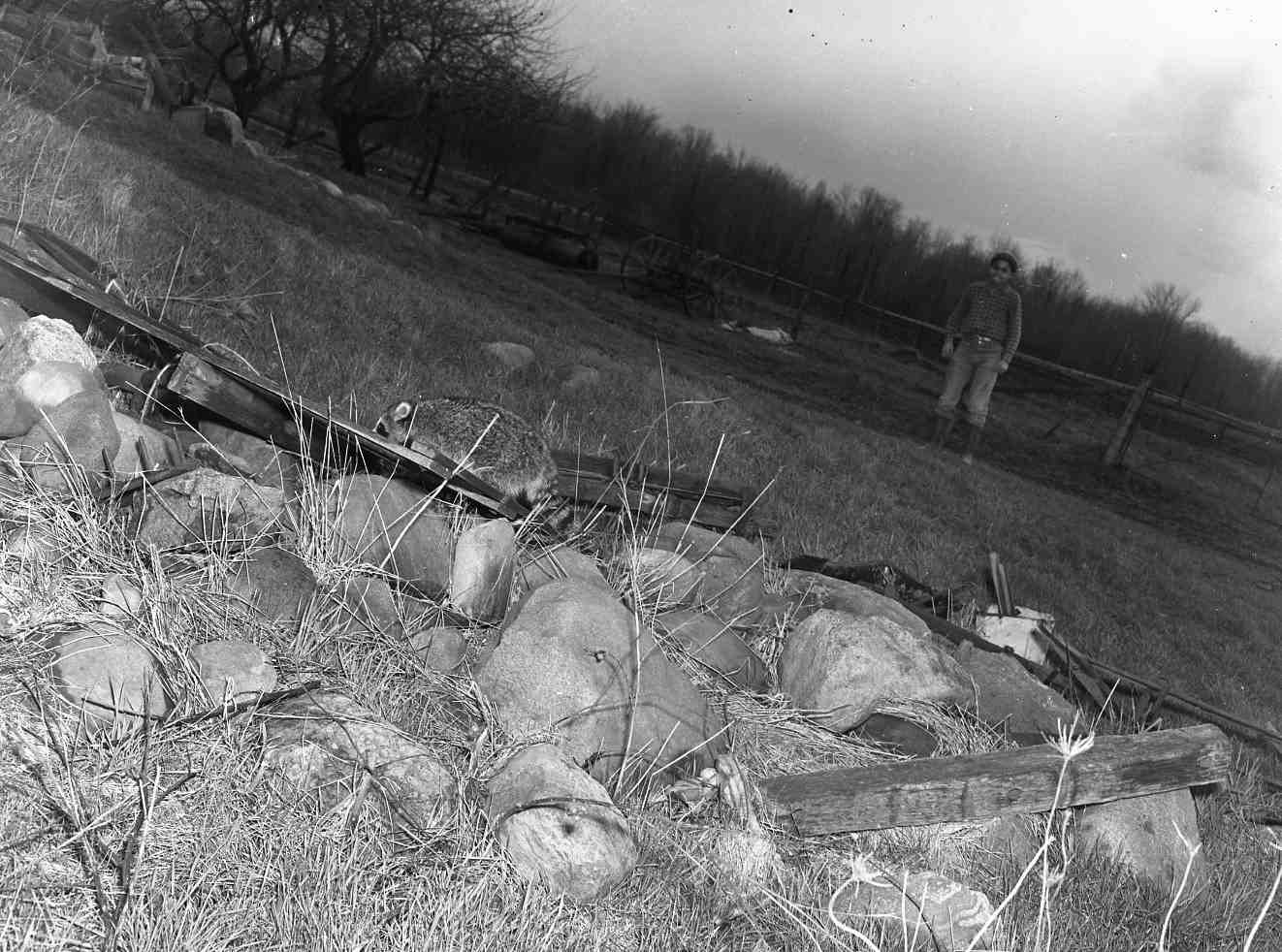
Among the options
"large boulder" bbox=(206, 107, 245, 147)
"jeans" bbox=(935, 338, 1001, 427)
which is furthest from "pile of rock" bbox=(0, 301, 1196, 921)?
"large boulder" bbox=(206, 107, 245, 147)

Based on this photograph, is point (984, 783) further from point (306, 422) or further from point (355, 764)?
point (306, 422)

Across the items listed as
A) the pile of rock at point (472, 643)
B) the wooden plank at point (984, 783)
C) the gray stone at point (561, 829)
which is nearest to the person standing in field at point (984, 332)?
the pile of rock at point (472, 643)

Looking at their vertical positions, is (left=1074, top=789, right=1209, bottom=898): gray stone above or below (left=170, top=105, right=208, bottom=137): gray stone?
below

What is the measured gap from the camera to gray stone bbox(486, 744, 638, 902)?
2.17 m

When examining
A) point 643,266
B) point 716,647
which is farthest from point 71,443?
point 643,266

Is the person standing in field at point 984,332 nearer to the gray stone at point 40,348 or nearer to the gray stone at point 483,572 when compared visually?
the gray stone at point 483,572

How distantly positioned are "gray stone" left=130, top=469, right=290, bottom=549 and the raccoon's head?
0.57 meters

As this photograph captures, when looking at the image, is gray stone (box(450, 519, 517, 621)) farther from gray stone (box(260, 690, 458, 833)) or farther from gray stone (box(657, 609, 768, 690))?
gray stone (box(260, 690, 458, 833))

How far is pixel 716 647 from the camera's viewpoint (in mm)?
3424

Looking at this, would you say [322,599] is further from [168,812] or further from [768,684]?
[768,684]

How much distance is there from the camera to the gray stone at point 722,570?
148 inches

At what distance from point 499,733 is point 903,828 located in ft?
3.74

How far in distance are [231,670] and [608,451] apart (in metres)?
2.92

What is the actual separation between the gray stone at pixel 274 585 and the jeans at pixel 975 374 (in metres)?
7.61
